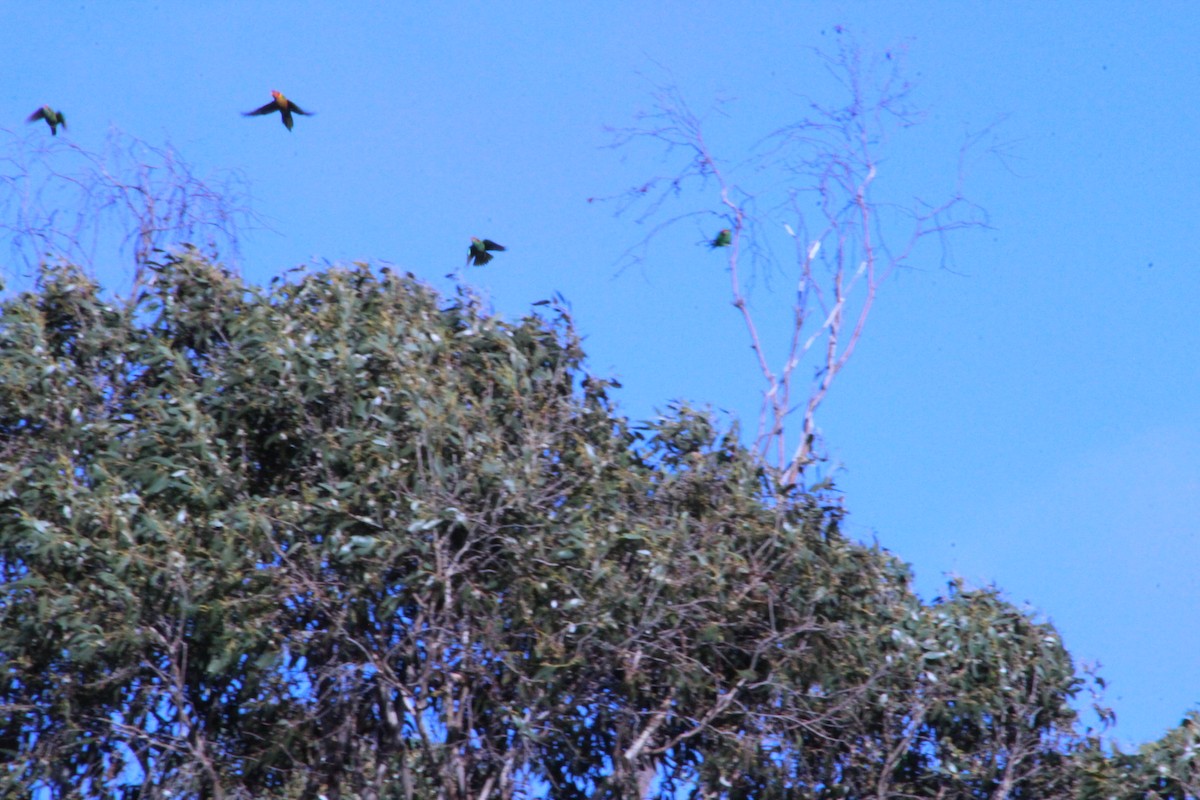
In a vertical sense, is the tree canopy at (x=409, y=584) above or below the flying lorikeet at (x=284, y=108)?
below

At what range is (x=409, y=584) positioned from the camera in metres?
8.87

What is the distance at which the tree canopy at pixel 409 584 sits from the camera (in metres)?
8.83

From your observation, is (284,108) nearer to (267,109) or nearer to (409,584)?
(267,109)

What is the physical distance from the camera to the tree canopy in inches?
348

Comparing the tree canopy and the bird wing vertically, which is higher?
the bird wing

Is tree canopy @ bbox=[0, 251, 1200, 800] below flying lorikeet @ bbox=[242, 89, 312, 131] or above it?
below

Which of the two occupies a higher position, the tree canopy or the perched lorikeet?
the perched lorikeet

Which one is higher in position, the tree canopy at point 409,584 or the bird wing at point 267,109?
the bird wing at point 267,109

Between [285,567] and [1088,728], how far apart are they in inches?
233

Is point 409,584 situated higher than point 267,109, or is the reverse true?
point 267,109

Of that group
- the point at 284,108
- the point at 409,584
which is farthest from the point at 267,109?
the point at 409,584

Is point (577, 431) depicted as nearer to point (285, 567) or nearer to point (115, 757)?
point (285, 567)

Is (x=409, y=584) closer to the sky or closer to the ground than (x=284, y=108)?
closer to the ground

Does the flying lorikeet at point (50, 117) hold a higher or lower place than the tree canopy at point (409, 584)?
higher
